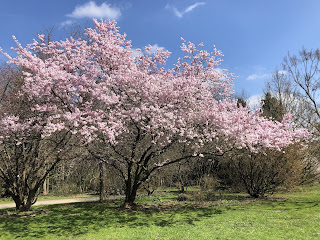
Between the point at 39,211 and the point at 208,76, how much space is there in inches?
404

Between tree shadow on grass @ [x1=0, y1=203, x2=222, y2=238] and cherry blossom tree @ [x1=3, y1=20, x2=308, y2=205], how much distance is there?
195 cm

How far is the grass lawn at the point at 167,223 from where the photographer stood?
25.7 ft

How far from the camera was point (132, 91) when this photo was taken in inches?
397

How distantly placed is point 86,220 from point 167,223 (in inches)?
128

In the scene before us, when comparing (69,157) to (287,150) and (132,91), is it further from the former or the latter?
(287,150)

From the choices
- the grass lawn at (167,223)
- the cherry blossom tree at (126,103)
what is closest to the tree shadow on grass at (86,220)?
the grass lawn at (167,223)

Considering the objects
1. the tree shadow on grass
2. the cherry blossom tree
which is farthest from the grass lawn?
the cherry blossom tree

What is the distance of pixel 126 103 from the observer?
1064 cm

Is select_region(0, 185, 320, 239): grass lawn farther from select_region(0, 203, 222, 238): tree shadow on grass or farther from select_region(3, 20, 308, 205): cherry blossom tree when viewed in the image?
select_region(3, 20, 308, 205): cherry blossom tree

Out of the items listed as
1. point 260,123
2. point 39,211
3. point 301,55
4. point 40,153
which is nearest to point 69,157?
point 40,153

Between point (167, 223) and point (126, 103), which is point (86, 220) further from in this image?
point (126, 103)

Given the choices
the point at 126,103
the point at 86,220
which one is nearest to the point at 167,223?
the point at 86,220

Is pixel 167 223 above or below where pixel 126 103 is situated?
below

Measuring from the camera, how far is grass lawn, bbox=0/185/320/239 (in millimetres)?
7820
